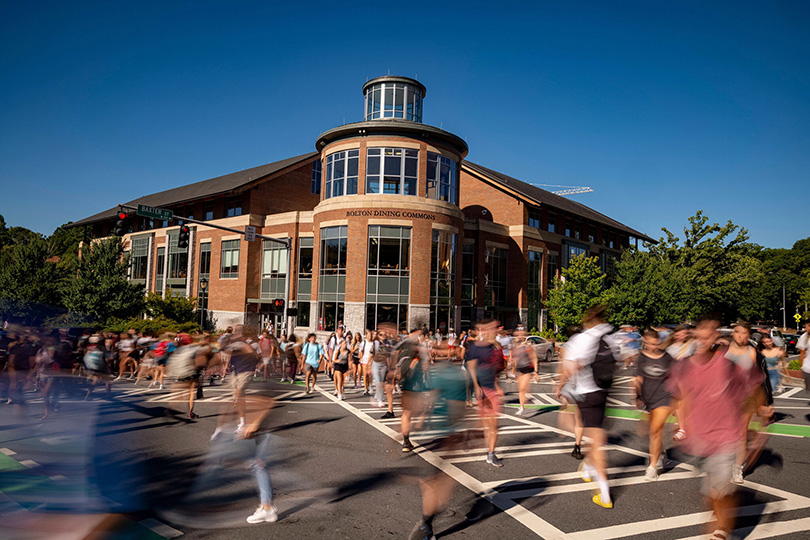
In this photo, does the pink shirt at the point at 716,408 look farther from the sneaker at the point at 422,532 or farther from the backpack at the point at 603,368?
the sneaker at the point at 422,532

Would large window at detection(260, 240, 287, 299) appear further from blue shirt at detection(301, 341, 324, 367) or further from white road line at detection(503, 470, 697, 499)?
white road line at detection(503, 470, 697, 499)

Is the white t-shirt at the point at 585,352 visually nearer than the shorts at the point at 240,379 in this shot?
Yes

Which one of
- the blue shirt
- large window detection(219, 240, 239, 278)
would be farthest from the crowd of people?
large window detection(219, 240, 239, 278)

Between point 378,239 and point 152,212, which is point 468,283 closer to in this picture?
point 378,239

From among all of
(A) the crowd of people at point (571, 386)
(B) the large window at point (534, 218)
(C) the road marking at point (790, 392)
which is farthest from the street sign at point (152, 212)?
(B) the large window at point (534, 218)

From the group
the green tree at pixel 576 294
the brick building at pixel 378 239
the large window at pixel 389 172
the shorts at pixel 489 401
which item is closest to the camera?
the shorts at pixel 489 401

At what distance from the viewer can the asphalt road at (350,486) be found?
15.8 feet

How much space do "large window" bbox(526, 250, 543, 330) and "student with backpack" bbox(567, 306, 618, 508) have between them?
3251cm

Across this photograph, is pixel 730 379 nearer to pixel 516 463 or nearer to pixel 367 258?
pixel 516 463

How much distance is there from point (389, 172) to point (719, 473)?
83.0 feet

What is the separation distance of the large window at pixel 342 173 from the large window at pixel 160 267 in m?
21.3

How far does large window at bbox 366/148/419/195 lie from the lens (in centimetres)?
2809

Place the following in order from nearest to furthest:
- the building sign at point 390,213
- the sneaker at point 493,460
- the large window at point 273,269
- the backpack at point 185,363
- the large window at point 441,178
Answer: the sneaker at point 493,460, the backpack at point 185,363, the building sign at point 390,213, the large window at point 441,178, the large window at point 273,269

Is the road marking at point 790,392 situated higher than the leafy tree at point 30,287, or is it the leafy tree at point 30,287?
the leafy tree at point 30,287
